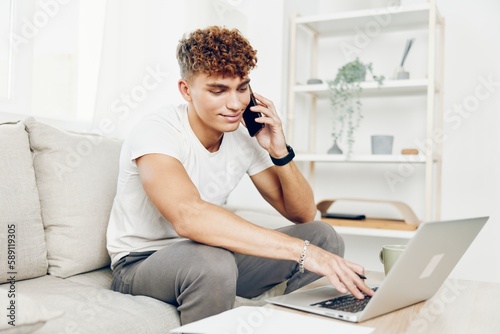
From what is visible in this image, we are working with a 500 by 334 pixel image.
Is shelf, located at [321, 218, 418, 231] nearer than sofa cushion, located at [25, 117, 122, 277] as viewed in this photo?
No

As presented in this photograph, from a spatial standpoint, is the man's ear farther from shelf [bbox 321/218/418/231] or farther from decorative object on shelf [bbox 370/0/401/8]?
decorative object on shelf [bbox 370/0/401/8]

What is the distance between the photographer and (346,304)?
1078mm

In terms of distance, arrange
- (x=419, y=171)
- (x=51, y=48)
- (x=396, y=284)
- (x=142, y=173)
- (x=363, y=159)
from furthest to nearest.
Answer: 1. (x=419, y=171)
2. (x=363, y=159)
3. (x=51, y=48)
4. (x=142, y=173)
5. (x=396, y=284)

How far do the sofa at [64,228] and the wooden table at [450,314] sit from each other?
0.40 meters

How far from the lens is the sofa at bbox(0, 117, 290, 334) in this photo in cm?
125

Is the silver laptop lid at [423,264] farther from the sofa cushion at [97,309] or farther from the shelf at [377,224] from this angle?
the shelf at [377,224]

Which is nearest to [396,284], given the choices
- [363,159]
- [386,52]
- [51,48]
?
[363,159]

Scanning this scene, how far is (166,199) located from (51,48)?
122cm

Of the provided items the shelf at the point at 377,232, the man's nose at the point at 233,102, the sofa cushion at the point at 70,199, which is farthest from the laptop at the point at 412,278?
the shelf at the point at 377,232

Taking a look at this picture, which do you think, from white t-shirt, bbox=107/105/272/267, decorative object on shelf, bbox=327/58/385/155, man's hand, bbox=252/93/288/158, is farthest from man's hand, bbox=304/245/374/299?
decorative object on shelf, bbox=327/58/385/155

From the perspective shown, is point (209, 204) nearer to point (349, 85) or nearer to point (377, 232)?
point (377, 232)

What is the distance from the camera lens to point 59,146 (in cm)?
158

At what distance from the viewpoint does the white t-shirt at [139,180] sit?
4.81 feet

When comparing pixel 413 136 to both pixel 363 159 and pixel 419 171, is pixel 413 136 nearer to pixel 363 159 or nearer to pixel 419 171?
pixel 419 171
